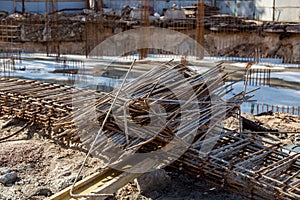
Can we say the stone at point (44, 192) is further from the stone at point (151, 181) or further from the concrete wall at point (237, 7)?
the concrete wall at point (237, 7)

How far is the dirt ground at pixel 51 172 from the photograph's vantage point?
3.65 m

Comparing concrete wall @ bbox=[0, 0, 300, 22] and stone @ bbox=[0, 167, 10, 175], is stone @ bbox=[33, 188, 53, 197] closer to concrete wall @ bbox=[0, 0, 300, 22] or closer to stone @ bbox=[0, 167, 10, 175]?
stone @ bbox=[0, 167, 10, 175]

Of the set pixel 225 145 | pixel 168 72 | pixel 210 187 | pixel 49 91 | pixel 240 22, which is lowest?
pixel 210 187

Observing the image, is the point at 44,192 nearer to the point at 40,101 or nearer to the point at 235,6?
the point at 40,101

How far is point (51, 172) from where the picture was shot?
4098 millimetres

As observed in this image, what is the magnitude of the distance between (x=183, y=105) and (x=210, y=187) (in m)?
0.86

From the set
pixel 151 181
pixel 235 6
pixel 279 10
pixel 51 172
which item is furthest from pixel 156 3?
pixel 151 181

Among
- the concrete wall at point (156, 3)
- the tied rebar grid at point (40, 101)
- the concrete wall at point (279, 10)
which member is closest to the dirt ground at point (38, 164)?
the tied rebar grid at point (40, 101)

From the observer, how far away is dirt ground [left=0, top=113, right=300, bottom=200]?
3652 millimetres

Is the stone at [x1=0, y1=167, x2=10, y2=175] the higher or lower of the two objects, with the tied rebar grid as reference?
lower

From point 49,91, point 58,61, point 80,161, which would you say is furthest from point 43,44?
point 80,161

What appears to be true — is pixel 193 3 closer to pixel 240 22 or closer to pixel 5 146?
pixel 240 22

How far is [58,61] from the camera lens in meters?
13.2

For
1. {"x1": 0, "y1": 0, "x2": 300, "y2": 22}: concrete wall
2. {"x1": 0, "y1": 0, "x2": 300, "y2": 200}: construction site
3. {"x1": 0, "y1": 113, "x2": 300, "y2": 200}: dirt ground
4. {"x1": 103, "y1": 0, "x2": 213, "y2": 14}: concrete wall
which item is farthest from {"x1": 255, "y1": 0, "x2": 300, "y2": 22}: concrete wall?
{"x1": 0, "y1": 113, "x2": 300, "y2": 200}: dirt ground
